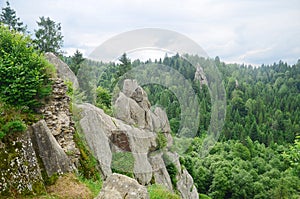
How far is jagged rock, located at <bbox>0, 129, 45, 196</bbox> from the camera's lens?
7.97 metres

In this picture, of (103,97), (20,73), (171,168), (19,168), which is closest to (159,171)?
(171,168)

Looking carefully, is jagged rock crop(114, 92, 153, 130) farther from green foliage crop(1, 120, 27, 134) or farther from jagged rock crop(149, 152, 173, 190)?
green foliage crop(1, 120, 27, 134)

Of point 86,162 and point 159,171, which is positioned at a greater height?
point 86,162

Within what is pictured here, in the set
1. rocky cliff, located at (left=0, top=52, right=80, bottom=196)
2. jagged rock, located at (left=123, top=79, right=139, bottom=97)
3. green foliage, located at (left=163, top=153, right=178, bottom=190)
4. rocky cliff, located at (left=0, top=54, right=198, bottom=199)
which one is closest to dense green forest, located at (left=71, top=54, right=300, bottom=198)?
jagged rock, located at (left=123, top=79, right=139, bottom=97)

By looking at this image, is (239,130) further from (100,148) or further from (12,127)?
(12,127)

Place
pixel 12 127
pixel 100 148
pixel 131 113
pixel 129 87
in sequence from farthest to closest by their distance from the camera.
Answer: pixel 129 87, pixel 131 113, pixel 100 148, pixel 12 127

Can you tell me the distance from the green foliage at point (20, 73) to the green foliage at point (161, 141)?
12.6 meters

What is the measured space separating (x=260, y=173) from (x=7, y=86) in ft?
172

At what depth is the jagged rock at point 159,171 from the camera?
63.6 ft

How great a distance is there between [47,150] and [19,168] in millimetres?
1301

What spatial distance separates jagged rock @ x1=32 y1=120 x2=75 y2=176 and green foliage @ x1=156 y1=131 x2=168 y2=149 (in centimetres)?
1273

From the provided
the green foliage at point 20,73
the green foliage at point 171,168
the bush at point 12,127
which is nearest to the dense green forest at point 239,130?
the green foliage at point 171,168

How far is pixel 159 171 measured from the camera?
20.2 meters

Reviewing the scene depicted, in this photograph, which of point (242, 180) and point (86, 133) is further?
point (242, 180)
